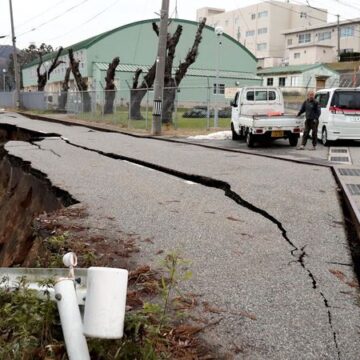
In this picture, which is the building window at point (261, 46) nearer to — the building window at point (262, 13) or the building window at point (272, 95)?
the building window at point (262, 13)

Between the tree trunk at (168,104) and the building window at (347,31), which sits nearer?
the tree trunk at (168,104)

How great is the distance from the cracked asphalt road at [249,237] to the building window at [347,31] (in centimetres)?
7146

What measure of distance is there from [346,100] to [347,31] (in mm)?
66069

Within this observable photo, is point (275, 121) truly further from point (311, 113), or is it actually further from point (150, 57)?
point (150, 57)

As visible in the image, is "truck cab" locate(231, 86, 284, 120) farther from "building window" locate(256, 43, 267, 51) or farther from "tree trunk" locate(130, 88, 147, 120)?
"building window" locate(256, 43, 267, 51)

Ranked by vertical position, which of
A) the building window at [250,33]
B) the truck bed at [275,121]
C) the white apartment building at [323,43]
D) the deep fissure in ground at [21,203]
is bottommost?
the deep fissure in ground at [21,203]

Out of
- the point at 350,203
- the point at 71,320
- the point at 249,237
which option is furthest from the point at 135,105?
the point at 71,320

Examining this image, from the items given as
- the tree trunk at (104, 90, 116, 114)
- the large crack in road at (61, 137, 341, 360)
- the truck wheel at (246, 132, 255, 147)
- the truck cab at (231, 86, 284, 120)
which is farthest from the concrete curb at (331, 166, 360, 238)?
the tree trunk at (104, 90, 116, 114)

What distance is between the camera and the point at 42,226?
19.1 ft

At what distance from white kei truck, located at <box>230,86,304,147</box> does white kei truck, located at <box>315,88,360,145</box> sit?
988 millimetres

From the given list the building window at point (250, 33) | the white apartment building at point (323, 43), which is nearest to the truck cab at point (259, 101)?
the white apartment building at point (323, 43)

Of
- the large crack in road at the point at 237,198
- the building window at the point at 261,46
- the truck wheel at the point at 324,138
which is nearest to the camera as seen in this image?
the large crack in road at the point at 237,198

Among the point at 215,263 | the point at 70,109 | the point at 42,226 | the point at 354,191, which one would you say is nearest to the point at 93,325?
the point at 215,263

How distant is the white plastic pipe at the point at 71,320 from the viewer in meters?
2.60
